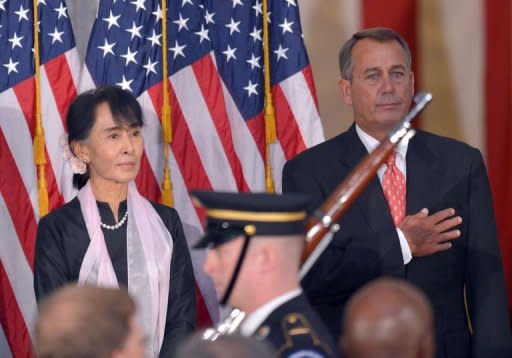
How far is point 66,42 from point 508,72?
2.02 m

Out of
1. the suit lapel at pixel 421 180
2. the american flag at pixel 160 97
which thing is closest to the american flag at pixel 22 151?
the american flag at pixel 160 97

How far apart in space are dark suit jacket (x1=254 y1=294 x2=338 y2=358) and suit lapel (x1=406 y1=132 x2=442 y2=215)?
3.98ft

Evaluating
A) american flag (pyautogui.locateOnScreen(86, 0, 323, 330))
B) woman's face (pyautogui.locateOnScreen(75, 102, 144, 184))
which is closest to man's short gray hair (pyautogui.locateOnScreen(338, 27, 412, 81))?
woman's face (pyautogui.locateOnScreen(75, 102, 144, 184))

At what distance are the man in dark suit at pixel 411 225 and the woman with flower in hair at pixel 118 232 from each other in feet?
1.69

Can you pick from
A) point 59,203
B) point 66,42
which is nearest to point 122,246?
point 59,203

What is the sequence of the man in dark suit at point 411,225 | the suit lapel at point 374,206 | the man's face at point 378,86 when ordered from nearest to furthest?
the man in dark suit at point 411,225 → the suit lapel at point 374,206 → the man's face at point 378,86

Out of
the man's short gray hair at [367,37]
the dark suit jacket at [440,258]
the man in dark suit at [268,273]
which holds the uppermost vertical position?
the man's short gray hair at [367,37]

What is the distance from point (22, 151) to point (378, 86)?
171 cm

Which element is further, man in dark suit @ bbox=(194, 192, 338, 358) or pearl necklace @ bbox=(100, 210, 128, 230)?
pearl necklace @ bbox=(100, 210, 128, 230)

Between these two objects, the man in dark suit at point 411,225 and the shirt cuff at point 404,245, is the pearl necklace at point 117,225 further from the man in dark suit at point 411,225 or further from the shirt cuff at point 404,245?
the shirt cuff at point 404,245

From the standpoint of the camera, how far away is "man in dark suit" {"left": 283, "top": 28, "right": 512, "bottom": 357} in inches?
136

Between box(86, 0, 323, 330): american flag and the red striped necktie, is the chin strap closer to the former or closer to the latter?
the red striped necktie

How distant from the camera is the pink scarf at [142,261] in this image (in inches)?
147

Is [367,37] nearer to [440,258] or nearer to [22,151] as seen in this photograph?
[440,258]
